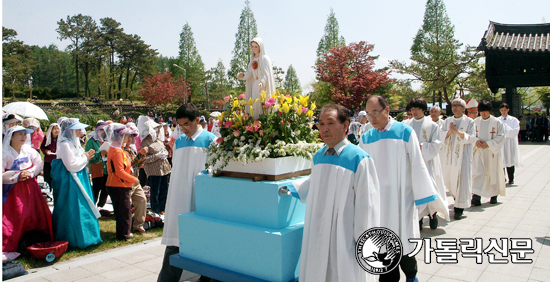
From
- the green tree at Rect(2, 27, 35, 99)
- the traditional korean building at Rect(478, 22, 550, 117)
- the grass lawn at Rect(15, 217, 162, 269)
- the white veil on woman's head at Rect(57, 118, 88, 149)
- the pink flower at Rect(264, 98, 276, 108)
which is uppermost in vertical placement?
the green tree at Rect(2, 27, 35, 99)

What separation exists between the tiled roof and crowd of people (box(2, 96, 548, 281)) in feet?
43.0

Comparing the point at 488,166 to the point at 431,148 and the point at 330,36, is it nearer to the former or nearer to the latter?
the point at 431,148

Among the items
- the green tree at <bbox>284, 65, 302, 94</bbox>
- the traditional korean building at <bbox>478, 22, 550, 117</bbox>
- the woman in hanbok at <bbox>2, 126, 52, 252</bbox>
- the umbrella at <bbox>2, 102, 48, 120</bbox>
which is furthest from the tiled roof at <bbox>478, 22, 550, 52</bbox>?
the green tree at <bbox>284, 65, 302, 94</bbox>

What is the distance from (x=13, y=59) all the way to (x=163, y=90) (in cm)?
1675

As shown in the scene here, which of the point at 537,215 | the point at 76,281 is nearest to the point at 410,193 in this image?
the point at 76,281

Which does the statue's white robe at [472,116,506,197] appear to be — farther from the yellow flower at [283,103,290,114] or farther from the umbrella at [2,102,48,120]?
the umbrella at [2,102,48,120]

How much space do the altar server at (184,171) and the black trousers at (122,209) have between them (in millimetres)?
2114

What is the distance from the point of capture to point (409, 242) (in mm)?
3734

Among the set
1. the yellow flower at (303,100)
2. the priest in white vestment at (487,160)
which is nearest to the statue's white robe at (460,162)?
the priest in white vestment at (487,160)

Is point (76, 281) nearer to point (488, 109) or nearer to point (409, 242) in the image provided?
point (409, 242)

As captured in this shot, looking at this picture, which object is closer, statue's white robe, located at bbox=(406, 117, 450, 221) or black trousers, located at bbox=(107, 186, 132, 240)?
statue's white robe, located at bbox=(406, 117, 450, 221)

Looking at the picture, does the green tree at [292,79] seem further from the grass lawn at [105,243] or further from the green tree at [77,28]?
the grass lawn at [105,243]

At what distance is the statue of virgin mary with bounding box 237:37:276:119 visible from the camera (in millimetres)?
4043

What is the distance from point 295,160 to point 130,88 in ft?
216
